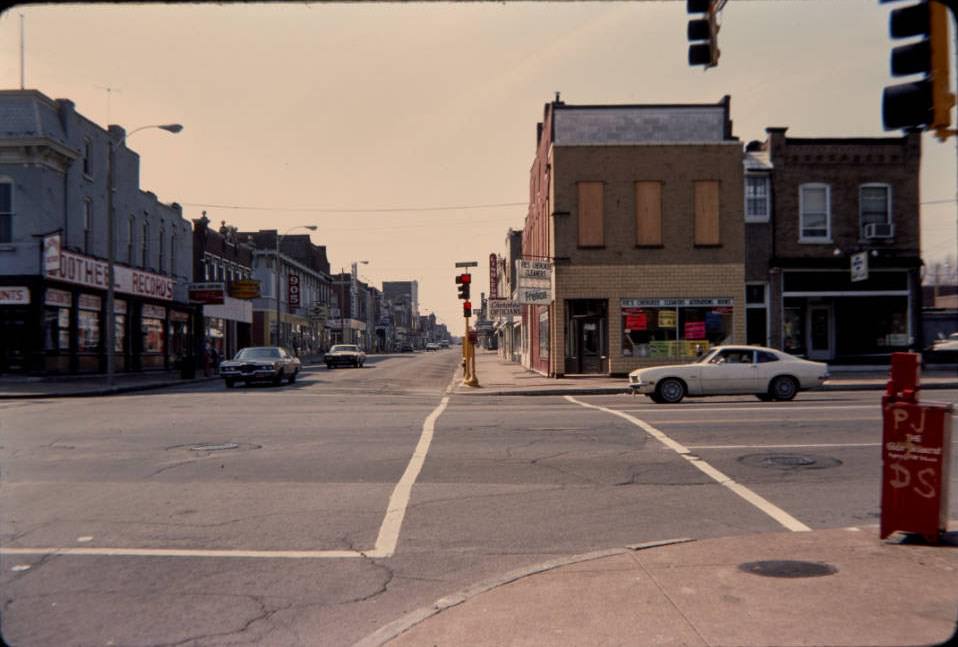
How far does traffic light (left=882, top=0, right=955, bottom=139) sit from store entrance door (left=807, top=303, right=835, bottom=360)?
2786 cm

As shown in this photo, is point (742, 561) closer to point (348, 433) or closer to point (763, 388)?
point (348, 433)

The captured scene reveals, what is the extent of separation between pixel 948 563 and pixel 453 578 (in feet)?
12.3

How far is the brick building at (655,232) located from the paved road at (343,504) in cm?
1391

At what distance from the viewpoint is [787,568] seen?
616 cm

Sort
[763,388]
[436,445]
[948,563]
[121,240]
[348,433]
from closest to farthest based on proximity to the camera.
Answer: [948,563]
[436,445]
[348,433]
[763,388]
[121,240]

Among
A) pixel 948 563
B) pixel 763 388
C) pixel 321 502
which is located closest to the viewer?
pixel 948 563

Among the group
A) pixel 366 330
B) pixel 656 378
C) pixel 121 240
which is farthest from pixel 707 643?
pixel 366 330

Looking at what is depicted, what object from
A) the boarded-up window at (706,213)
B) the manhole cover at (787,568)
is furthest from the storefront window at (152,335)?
the manhole cover at (787,568)

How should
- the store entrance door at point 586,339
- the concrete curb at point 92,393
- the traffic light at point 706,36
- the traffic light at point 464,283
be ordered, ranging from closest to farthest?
1. the traffic light at point 706,36
2. the concrete curb at point 92,393
3. the traffic light at point 464,283
4. the store entrance door at point 586,339

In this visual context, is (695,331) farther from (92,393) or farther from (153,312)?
(153,312)

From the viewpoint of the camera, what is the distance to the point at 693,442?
510 inches

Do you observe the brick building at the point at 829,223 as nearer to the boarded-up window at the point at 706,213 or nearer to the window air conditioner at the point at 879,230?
the window air conditioner at the point at 879,230

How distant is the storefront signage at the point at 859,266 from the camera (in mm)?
30125

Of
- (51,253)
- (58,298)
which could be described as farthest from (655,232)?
(58,298)
